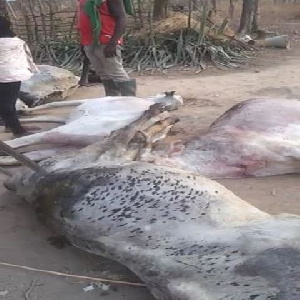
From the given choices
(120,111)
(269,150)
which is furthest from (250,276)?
(120,111)

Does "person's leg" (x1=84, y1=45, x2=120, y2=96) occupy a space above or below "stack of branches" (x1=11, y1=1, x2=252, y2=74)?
above


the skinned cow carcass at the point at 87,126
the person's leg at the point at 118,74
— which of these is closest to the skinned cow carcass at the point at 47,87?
the person's leg at the point at 118,74

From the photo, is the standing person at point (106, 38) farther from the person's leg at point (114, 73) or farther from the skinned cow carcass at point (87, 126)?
the skinned cow carcass at point (87, 126)

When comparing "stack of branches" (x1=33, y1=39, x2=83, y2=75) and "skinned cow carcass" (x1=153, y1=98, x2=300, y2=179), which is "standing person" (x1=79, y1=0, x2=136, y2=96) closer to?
"skinned cow carcass" (x1=153, y1=98, x2=300, y2=179)

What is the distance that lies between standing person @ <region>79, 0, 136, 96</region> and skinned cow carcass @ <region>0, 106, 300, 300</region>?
2319 mm

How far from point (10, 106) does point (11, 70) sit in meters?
Result: 0.35

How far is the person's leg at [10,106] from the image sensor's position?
5539mm

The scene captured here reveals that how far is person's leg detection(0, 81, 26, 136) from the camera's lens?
5.54m

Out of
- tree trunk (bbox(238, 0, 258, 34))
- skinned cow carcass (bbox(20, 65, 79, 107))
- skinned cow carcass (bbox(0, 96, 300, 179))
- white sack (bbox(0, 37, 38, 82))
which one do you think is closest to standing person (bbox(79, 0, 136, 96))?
skinned cow carcass (bbox(20, 65, 79, 107))

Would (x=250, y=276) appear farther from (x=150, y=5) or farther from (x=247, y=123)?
(x=150, y=5)

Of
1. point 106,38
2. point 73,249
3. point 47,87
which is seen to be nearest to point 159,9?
point 47,87

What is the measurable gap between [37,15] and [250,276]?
354 inches

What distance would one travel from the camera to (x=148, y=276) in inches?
110

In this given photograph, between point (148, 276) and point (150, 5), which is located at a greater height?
point (148, 276)
